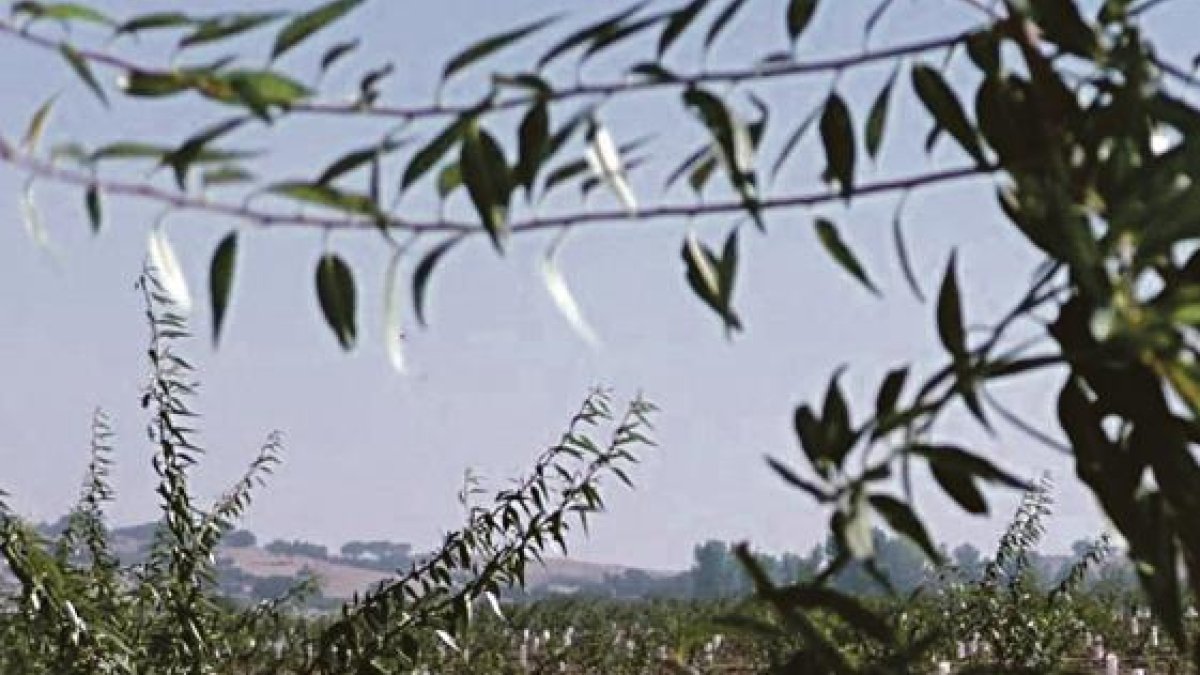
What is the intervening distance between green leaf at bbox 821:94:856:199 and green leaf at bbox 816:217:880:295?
0.04 meters

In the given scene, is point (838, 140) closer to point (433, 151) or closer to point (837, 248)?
point (837, 248)

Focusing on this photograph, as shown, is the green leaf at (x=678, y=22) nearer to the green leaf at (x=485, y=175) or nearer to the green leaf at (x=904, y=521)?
the green leaf at (x=485, y=175)

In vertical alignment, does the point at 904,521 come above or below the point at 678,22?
below

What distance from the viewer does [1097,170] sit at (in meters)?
1.65

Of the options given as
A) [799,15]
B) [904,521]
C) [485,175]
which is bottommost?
[904,521]

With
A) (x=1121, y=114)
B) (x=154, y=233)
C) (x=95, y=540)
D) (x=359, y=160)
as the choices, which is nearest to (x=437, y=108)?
(x=359, y=160)

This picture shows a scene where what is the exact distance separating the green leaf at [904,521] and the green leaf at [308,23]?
1.60 ft

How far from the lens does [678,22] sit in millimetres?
1646

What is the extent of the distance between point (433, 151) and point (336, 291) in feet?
0.43

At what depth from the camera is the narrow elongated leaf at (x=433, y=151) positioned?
1573 mm

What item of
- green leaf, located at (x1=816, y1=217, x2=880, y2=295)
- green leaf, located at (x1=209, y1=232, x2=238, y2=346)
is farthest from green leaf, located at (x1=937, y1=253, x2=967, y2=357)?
green leaf, located at (x1=209, y1=232, x2=238, y2=346)

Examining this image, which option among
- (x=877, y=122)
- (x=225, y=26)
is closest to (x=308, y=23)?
(x=225, y=26)

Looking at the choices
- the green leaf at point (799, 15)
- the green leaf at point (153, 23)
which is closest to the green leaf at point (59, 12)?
the green leaf at point (153, 23)

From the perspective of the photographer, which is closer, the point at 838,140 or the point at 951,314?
the point at 951,314
